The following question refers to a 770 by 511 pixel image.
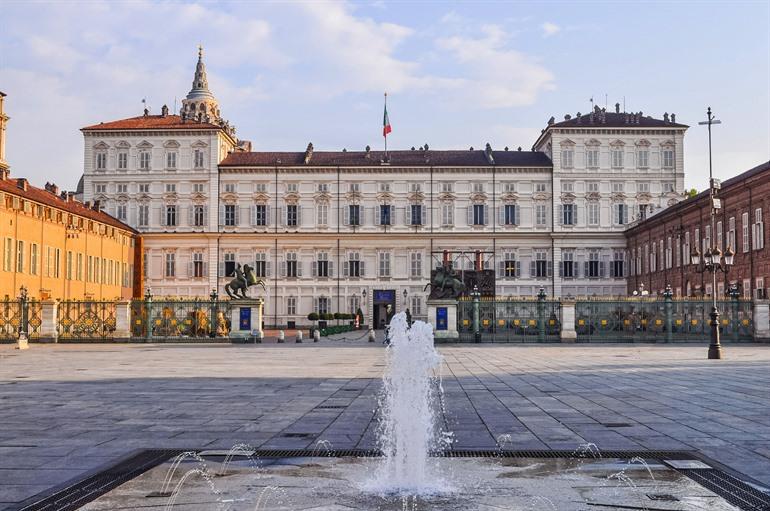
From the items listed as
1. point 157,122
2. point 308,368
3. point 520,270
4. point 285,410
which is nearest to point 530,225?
point 520,270

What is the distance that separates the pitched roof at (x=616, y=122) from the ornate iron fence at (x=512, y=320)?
32.7m

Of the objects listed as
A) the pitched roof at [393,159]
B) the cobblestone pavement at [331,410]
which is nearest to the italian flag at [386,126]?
the pitched roof at [393,159]

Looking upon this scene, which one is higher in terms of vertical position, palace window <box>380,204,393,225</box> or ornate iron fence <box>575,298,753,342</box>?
palace window <box>380,204,393,225</box>

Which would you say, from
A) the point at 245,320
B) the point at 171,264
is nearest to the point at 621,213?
the point at 171,264

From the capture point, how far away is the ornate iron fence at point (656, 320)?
1500 inches

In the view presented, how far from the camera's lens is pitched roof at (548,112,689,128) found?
6838 cm

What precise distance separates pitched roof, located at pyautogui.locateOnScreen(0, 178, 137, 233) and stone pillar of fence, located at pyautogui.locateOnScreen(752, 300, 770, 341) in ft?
128

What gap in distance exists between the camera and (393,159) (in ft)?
234

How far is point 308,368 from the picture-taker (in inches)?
814

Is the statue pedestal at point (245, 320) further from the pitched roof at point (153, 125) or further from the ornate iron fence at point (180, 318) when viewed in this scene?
the pitched roof at point (153, 125)

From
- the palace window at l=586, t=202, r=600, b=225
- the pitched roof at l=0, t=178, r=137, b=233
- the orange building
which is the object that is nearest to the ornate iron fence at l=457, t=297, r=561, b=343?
the orange building

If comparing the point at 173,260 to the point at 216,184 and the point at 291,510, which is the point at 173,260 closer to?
the point at 216,184

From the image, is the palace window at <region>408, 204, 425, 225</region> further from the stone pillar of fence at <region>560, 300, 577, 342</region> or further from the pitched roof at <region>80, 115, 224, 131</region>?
the stone pillar of fence at <region>560, 300, 577, 342</region>

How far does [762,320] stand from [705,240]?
49.9ft
